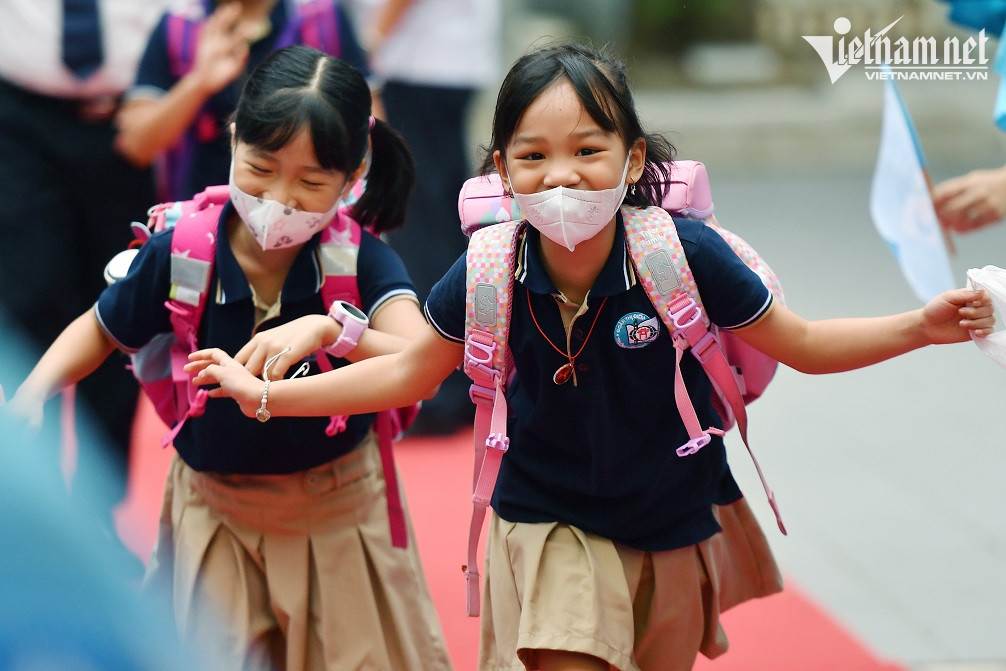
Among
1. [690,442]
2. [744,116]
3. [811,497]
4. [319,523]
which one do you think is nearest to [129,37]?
[319,523]

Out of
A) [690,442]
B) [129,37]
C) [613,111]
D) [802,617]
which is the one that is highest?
[129,37]

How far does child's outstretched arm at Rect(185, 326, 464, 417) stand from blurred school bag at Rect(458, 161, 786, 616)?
0.09 meters

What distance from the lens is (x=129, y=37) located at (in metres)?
3.99

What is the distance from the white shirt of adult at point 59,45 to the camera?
12.8ft

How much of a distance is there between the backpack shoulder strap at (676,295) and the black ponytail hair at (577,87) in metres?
0.15

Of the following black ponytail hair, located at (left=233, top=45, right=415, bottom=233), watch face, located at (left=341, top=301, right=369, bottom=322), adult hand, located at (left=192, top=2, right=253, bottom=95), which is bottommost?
watch face, located at (left=341, top=301, right=369, bottom=322)

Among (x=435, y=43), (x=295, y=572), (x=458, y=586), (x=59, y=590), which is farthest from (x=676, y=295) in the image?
(x=435, y=43)

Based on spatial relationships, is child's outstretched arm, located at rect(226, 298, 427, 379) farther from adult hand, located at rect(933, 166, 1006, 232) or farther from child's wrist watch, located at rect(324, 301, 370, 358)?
adult hand, located at rect(933, 166, 1006, 232)

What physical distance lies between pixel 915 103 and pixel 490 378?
9.70 metres

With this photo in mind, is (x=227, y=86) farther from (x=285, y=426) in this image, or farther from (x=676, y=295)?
(x=676, y=295)

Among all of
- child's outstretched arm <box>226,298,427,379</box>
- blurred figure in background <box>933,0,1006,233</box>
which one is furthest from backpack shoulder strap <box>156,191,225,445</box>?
blurred figure in background <box>933,0,1006,233</box>

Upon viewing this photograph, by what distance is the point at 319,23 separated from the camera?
3.84 m

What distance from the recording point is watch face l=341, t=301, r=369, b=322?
8.63 feet

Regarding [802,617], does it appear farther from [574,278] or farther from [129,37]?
[129,37]
